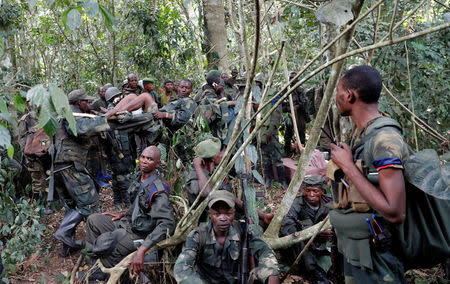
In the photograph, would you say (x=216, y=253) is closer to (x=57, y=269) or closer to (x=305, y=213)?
(x=305, y=213)

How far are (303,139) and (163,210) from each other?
527 cm

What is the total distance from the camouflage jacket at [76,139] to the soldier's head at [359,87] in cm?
360

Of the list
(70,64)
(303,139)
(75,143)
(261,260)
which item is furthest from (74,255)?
(70,64)

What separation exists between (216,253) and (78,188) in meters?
2.55

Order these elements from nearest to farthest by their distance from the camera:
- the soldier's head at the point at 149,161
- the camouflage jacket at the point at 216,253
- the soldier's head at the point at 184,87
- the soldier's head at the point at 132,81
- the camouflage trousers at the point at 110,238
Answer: the camouflage jacket at the point at 216,253 < the camouflage trousers at the point at 110,238 < the soldier's head at the point at 149,161 < the soldier's head at the point at 184,87 < the soldier's head at the point at 132,81

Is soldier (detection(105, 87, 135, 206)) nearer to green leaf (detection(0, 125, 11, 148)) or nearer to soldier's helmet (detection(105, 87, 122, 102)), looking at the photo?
soldier's helmet (detection(105, 87, 122, 102))

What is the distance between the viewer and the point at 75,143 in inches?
193

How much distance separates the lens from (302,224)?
4207 mm

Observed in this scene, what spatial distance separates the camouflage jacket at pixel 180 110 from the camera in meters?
5.62

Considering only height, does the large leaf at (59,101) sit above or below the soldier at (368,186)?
above

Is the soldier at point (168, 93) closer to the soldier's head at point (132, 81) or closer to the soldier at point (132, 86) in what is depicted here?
the soldier at point (132, 86)

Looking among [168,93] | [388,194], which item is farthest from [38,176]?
[388,194]

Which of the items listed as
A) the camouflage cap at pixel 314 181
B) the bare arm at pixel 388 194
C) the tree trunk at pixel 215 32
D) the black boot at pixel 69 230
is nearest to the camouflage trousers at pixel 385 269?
the bare arm at pixel 388 194

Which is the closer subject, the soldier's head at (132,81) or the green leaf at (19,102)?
the green leaf at (19,102)
